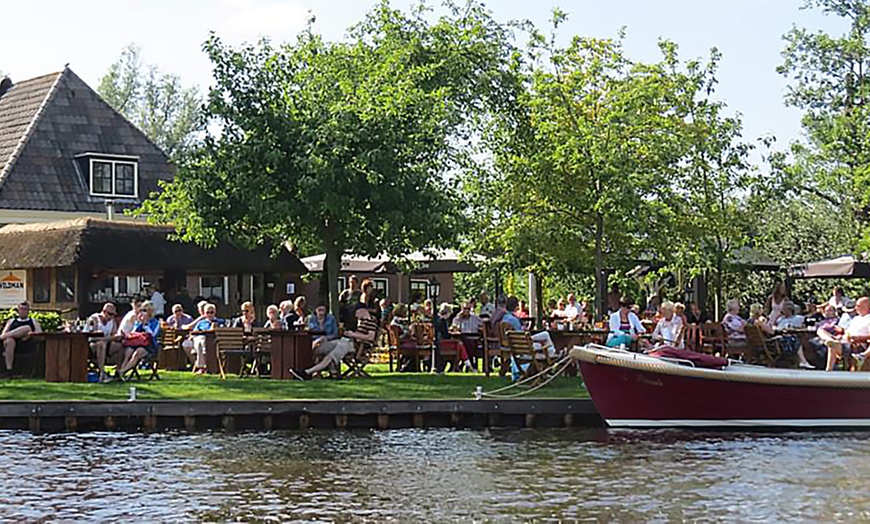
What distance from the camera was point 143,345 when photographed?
71.6ft

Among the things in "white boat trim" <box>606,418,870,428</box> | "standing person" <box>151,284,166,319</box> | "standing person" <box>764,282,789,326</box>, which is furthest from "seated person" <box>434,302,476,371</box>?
"standing person" <box>151,284,166,319</box>

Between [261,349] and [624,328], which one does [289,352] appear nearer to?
[261,349]

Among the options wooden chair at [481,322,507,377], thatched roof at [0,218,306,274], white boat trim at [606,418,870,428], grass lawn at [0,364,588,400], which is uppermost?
thatched roof at [0,218,306,274]

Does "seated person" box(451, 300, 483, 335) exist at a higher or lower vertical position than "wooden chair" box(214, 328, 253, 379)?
higher

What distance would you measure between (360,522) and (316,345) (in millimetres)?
10292

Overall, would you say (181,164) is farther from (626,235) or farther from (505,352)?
(626,235)

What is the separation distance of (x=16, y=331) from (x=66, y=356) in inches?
42.2

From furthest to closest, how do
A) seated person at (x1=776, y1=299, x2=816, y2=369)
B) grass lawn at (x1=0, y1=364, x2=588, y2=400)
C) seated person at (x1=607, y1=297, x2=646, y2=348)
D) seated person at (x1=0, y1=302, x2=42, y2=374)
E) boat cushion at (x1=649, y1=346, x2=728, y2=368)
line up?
seated person at (x1=776, y1=299, x2=816, y2=369), seated person at (x1=0, y1=302, x2=42, y2=374), seated person at (x1=607, y1=297, x2=646, y2=348), grass lawn at (x1=0, y1=364, x2=588, y2=400), boat cushion at (x1=649, y1=346, x2=728, y2=368)

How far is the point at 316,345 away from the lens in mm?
22062

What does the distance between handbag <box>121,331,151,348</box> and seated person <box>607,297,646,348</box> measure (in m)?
7.13

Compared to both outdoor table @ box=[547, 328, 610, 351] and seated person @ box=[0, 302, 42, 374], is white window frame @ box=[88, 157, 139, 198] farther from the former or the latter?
outdoor table @ box=[547, 328, 610, 351]

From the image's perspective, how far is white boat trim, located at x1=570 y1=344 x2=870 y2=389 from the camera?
17828mm

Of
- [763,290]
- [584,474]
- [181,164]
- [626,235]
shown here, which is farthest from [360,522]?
[763,290]

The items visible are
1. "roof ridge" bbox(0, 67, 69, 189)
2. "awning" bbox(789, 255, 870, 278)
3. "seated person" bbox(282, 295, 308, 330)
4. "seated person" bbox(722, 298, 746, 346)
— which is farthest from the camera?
"roof ridge" bbox(0, 67, 69, 189)
